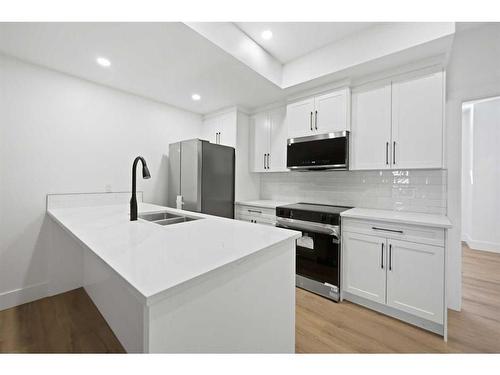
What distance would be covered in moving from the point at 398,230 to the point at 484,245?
10.7ft

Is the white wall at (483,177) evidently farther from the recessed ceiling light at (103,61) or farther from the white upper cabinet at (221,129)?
the recessed ceiling light at (103,61)

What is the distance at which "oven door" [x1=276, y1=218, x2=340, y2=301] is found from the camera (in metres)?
2.20

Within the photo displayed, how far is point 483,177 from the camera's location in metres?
3.67

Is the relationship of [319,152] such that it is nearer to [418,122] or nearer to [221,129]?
[418,122]

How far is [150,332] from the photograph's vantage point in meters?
0.64

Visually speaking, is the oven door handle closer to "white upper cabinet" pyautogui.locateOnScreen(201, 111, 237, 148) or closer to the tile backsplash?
the tile backsplash

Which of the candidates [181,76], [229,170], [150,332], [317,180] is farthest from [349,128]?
[150,332]

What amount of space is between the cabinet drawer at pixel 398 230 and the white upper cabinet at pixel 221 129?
2042 mm

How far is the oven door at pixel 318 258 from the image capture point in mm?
2199

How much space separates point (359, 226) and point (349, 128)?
3.68 feet

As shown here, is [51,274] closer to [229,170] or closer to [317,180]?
[229,170]

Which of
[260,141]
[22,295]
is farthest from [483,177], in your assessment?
[22,295]

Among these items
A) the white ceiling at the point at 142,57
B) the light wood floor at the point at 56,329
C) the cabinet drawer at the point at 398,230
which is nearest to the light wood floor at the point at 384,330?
the cabinet drawer at the point at 398,230

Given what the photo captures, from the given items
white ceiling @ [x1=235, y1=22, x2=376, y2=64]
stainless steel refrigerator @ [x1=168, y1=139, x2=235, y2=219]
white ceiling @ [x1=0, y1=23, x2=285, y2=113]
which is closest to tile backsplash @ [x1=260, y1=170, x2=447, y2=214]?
stainless steel refrigerator @ [x1=168, y1=139, x2=235, y2=219]
